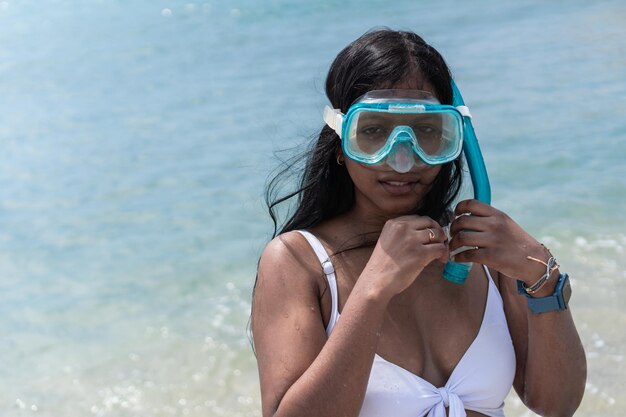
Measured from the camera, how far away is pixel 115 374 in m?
5.02

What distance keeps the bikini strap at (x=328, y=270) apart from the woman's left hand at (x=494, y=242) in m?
0.28

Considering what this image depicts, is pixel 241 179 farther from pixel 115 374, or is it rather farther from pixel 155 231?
pixel 115 374

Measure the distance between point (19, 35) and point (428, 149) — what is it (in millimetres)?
14632

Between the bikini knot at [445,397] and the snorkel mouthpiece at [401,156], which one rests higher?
the snorkel mouthpiece at [401,156]

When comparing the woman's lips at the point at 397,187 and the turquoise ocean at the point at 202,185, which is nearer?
the woman's lips at the point at 397,187

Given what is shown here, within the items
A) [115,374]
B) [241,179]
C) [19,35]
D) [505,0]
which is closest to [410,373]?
[115,374]

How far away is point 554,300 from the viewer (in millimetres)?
2176

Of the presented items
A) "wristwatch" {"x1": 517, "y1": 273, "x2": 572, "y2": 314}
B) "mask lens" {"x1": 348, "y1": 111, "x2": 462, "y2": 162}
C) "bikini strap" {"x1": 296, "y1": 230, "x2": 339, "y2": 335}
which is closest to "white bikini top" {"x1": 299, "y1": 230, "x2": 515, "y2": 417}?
"bikini strap" {"x1": 296, "y1": 230, "x2": 339, "y2": 335}

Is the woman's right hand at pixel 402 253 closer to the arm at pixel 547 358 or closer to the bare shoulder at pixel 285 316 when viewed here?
the bare shoulder at pixel 285 316

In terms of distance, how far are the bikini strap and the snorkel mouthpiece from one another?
27 cm

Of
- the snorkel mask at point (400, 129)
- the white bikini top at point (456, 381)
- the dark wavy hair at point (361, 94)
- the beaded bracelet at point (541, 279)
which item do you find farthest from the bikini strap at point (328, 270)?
the beaded bracelet at point (541, 279)

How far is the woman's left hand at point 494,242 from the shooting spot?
6.99 feet

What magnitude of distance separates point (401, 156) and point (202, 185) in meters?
5.22

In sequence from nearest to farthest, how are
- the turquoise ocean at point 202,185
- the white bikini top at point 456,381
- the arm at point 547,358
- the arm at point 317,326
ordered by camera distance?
1. the arm at point 317,326
2. the white bikini top at point 456,381
3. the arm at point 547,358
4. the turquoise ocean at point 202,185
